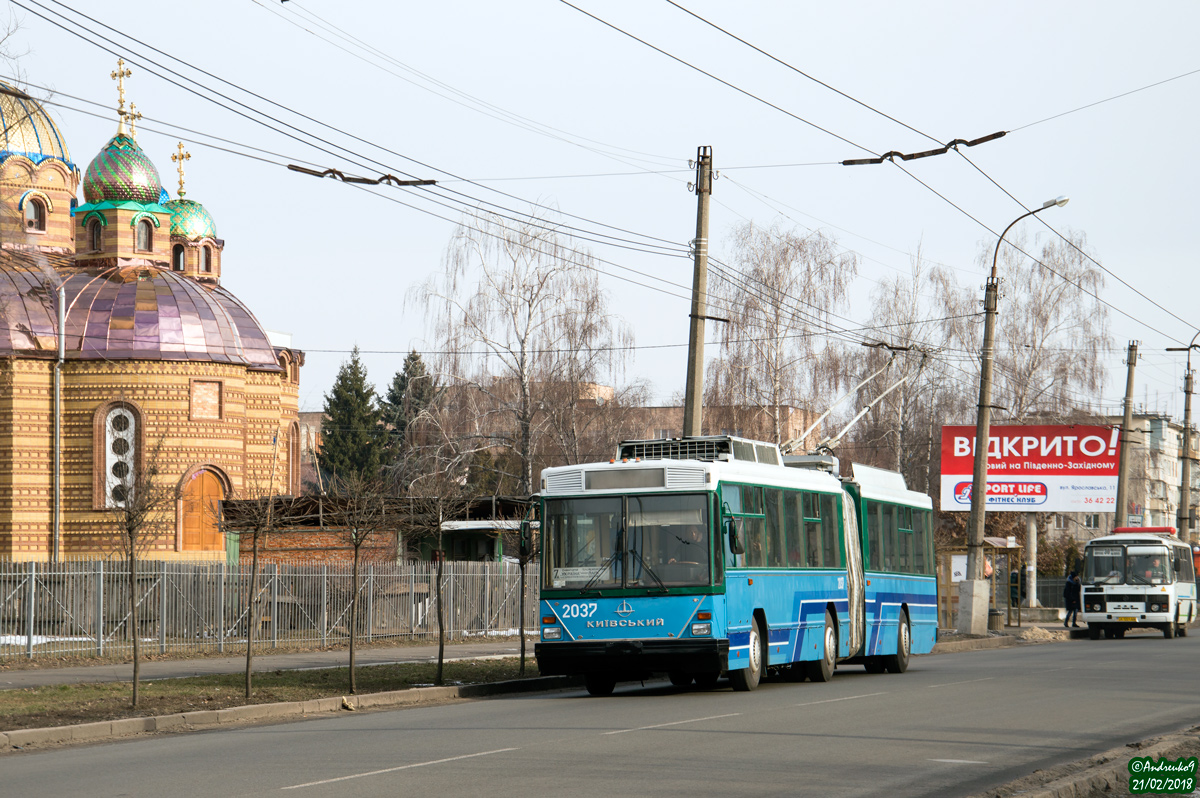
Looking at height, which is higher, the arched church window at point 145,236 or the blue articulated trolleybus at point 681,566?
the arched church window at point 145,236

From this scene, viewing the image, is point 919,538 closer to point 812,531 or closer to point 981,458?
point 812,531

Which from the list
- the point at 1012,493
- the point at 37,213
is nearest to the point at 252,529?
the point at 1012,493

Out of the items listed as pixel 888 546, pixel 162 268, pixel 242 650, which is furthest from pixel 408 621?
pixel 162 268

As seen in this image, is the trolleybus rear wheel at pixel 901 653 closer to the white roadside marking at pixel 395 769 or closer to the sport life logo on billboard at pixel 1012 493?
the white roadside marking at pixel 395 769

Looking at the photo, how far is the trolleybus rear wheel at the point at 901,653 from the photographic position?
24.0 m

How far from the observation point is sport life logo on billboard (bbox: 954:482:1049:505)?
50031 mm

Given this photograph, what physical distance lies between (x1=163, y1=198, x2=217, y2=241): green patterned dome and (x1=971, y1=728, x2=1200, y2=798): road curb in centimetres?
5475

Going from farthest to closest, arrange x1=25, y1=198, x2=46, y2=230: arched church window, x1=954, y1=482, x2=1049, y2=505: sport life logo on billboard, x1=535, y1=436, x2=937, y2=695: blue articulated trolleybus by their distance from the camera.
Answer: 1. x1=25, y1=198, x2=46, y2=230: arched church window
2. x1=954, y1=482, x2=1049, y2=505: sport life logo on billboard
3. x1=535, y1=436, x2=937, y2=695: blue articulated trolleybus

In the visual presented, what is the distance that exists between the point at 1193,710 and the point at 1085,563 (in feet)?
81.7

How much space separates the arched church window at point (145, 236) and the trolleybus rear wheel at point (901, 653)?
130ft

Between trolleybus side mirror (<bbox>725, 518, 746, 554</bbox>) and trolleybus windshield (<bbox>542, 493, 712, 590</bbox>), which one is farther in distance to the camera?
trolleybus windshield (<bbox>542, 493, 712, 590</bbox>)

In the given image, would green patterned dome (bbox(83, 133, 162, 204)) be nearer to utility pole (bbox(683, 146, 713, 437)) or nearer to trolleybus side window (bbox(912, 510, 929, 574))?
utility pole (bbox(683, 146, 713, 437))

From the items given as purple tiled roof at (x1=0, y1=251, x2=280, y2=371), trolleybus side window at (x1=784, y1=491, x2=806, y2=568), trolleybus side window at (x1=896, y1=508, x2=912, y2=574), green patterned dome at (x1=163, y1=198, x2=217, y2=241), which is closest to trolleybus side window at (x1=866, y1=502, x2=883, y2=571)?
trolleybus side window at (x1=896, y1=508, x2=912, y2=574)

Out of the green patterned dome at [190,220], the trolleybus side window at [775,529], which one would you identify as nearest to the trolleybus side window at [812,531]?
the trolleybus side window at [775,529]
